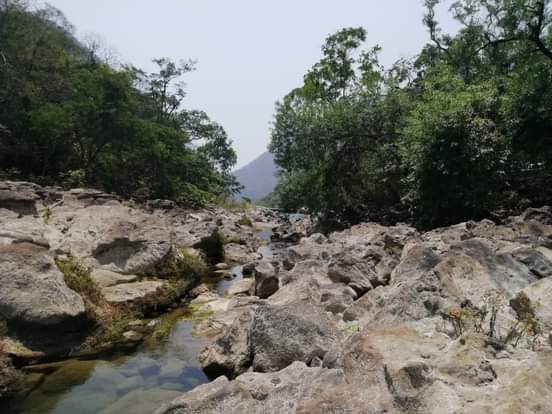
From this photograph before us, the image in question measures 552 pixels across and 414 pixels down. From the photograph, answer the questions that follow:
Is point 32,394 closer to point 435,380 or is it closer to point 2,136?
point 435,380

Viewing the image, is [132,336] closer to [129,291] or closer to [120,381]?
[129,291]

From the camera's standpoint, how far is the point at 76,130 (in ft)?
96.6

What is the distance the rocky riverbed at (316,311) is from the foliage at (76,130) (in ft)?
45.9

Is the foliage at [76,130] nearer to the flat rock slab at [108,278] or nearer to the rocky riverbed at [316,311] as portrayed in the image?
the rocky riverbed at [316,311]

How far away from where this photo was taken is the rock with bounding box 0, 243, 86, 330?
7.91m

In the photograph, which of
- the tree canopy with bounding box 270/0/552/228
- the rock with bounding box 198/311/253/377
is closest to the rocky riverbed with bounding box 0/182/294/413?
the rock with bounding box 198/311/253/377

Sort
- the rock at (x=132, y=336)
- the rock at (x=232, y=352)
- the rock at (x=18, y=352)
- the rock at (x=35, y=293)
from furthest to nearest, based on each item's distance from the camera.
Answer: the rock at (x=132, y=336), the rock at (x=35, y=293), the rock at (x=18, y=352), the rock at (x=232, y=352)

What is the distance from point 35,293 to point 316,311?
5.22 m

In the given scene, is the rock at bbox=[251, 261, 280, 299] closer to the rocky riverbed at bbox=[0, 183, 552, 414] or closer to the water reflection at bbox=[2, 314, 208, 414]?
the rocky riverbed at bbox=[0, 183, 552, 414]

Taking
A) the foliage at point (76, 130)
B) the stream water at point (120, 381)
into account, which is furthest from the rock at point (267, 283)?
the foliage at point (76, 130)

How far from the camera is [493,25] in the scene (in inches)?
973

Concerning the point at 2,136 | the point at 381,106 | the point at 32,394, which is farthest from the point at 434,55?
the point at 32,394

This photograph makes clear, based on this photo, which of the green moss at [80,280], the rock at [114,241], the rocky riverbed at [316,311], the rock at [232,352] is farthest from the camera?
the rock at [114,241]

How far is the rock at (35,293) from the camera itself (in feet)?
25.9
